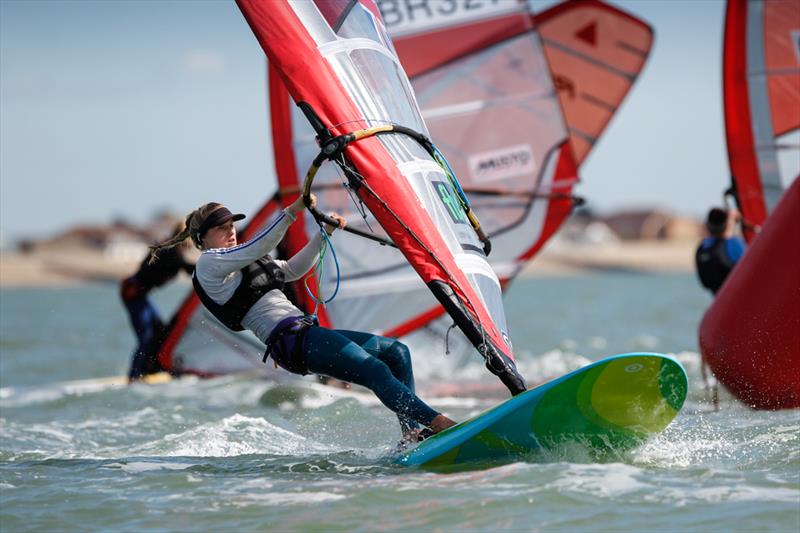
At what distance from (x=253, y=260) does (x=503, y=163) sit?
4.34 m

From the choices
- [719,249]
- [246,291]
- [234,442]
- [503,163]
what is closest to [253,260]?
[246,291]

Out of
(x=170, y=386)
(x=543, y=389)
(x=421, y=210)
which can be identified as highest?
(x=421, y=210)

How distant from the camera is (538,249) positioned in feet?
28.0

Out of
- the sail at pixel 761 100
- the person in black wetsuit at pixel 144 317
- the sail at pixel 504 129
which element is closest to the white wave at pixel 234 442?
the person in black wetsuit at pixel 144 317

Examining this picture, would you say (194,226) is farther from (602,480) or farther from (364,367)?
(602,480)

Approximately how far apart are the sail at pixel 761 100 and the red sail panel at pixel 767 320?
6.74 feet

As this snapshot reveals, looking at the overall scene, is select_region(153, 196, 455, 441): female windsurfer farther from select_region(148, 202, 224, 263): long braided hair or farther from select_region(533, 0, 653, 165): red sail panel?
select_region(533, 0, 653, 165): red sail panel

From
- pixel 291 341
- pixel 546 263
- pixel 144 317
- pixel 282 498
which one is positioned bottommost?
pixel 546 263

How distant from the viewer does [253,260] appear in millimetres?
A: 4434

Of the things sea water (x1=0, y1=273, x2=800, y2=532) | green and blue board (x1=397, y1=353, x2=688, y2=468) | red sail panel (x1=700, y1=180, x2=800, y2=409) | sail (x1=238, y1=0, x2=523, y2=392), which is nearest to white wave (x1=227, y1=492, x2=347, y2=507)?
sea water (x1=0, y1=273, x2=800, y2=532)

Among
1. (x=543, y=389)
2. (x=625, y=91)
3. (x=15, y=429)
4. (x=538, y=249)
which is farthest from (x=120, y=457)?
(x=625, y=91)

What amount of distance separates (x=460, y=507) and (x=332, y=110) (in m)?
1.80

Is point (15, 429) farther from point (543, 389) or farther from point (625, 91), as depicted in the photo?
point (625, 91)

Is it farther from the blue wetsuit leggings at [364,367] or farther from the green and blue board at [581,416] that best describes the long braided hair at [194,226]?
the green and blue board at [581,416]
